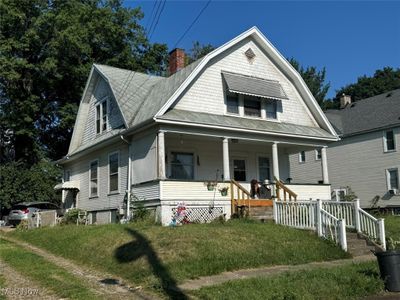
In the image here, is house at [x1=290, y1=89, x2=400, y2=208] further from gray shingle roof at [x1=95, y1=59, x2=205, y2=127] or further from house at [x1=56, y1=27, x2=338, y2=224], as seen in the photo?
gray shingle roof at [x1=95, y1=59, x2=205, y2=127]

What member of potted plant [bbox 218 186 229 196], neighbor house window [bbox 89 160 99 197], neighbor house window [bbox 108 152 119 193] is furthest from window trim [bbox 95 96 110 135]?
potted plant [bbox 218 186 229 196]

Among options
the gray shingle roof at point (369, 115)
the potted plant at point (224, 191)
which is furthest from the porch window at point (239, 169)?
the gray shingle roof at point (369, 115)

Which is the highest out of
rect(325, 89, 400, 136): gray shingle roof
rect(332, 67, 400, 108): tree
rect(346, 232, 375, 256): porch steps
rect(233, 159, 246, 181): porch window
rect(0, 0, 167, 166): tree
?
rect(332, 67, 400, 108): tree

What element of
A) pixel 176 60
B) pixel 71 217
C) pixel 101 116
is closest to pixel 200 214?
pixel 71 217

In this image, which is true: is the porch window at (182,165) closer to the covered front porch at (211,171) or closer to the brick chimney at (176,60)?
the covered front porch at (211,171)

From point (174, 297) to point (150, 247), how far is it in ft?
11.3

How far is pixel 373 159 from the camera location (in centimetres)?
3269

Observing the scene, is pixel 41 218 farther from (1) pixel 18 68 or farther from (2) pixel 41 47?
(2) pixel 41 47

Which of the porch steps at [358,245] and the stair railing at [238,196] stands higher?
the stair railing at [238,196]

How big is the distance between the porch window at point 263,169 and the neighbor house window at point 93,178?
26.0ft

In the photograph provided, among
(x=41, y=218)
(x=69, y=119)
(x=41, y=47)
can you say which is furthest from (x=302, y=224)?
(x=41, y=47)

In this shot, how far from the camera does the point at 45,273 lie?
35.2 ft

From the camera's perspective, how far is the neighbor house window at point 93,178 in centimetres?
2360

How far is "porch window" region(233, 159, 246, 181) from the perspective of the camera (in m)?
22.9
